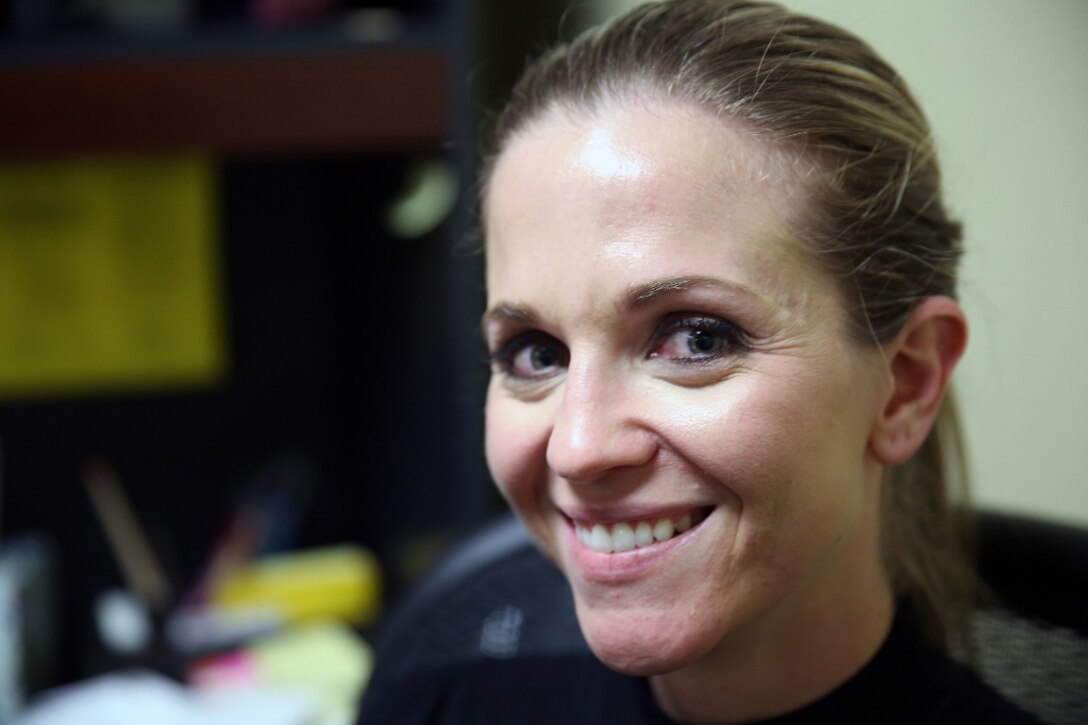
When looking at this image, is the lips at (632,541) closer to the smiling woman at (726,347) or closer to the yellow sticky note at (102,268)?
the smiling woman at (726,347)

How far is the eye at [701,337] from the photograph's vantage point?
543mm

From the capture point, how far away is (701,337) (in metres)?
0.54

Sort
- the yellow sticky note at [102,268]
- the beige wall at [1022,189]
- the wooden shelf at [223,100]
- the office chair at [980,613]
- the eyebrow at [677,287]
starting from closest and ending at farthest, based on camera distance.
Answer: the eyebrow at [677,287], the office chair at [980,613], the beige wall at [1022,189], the wooden shelf at [223,100], the yellow sticky note at [102,268]

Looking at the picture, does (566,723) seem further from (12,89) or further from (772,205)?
(12,89)

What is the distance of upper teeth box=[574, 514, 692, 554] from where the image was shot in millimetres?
557

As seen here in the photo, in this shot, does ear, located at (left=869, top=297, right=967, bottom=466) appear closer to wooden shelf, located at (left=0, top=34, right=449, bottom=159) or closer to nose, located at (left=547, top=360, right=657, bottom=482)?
nose, located at (left=547, top=360, right=657, bottom=482)

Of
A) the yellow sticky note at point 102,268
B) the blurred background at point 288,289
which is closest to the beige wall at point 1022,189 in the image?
the blurred background at point 288,289

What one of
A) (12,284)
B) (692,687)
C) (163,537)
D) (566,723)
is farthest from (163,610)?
(692,687)

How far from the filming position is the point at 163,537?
4.39ft

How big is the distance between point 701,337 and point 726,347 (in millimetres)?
13

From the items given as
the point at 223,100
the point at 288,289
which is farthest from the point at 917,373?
the point at 288,289

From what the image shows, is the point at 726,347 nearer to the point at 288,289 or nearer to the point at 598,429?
the point at 598,429

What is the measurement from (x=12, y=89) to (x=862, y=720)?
898mm

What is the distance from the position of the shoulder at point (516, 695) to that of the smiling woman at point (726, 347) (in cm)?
5
